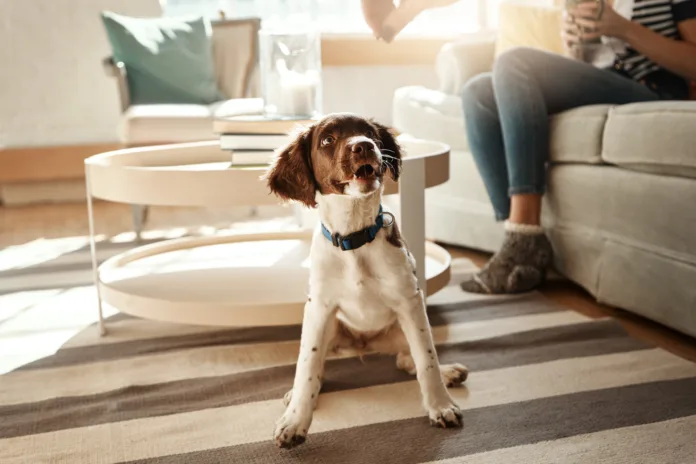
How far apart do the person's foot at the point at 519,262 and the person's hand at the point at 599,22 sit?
0.56m

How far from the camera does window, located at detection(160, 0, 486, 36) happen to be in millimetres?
3992

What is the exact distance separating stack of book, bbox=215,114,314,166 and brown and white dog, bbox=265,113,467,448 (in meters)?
0.44

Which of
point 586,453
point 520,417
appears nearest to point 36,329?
point 520,417

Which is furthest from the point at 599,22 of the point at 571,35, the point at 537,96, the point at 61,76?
the point at 61,76

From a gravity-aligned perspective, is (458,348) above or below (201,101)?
below

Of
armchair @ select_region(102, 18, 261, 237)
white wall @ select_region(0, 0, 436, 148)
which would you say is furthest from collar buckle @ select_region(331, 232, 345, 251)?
white wall @ select_region(0, 0, 436, 148)

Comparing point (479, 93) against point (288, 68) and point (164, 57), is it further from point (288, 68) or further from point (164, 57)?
point (164, 57)

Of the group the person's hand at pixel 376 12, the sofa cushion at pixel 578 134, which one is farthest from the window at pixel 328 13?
the person's hand at pixel 376 12

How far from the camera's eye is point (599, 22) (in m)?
1.77

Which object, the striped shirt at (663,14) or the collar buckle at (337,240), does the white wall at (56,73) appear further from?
the collar buckle at (337,240)

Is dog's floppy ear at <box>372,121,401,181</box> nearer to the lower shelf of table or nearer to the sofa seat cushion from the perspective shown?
the lower shelf of table

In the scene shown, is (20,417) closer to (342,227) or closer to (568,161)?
(342,227)

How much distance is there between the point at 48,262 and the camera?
243 cm

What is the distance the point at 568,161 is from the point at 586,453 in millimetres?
982
